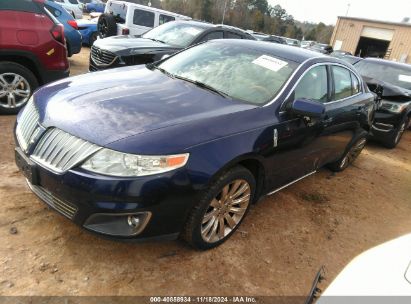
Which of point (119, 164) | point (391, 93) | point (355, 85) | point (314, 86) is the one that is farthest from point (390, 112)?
point (119, 164)

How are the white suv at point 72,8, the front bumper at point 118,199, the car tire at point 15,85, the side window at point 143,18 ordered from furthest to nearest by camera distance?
the white suv at point 72,8
the side window at point 143,18
the car tire at point 15,85
the front bumper at point 118,199

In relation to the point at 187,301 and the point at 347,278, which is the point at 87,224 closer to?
the point at 187,301

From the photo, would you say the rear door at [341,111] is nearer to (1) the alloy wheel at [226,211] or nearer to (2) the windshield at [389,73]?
(1) the alloy wheel at [226,211]

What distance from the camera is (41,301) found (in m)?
2.25

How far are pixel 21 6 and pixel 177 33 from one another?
3538 mm

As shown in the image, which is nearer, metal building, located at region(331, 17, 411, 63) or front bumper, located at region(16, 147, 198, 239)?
front bumper, located at region(16, 147, 198, 239)

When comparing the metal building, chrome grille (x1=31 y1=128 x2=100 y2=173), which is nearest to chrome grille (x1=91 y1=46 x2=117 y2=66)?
chrome grille (x1=31 y1=128 x2=100 y2=173)

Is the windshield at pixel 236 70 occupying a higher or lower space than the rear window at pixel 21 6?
lower

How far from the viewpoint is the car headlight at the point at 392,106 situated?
265 inches

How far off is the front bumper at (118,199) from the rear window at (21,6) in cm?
316

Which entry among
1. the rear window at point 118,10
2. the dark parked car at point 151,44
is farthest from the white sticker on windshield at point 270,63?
the rear window at point 118,10

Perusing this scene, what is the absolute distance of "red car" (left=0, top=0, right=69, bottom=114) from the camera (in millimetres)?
4711

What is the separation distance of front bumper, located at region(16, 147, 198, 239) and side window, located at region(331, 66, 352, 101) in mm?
2503

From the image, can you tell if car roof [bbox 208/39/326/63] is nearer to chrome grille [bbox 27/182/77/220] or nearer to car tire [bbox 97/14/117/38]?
chrome grille [bbox 27/182/77/220]
